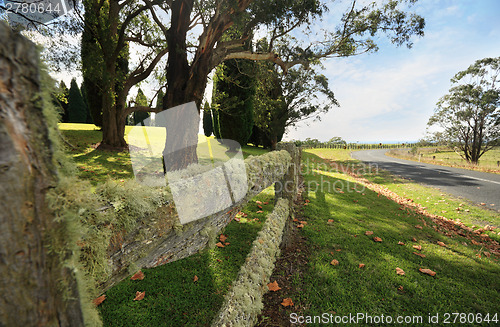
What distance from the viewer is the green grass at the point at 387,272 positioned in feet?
8.91

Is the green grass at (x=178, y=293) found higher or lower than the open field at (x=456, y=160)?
lower

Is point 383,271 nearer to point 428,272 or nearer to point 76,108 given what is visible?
point 428,272

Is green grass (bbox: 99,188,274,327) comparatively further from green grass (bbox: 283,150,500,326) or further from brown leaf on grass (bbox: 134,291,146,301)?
green grass (bbox: 283,150,500,326)

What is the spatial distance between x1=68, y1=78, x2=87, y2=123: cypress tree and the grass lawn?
115ft

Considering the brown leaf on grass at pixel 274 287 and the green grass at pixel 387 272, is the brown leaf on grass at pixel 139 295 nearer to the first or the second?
the brown leaf on grass at pixel 274 287

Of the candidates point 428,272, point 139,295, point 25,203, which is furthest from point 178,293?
point 428,272

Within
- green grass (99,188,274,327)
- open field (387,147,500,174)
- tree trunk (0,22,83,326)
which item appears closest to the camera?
tree trunk (0,22,83,326)

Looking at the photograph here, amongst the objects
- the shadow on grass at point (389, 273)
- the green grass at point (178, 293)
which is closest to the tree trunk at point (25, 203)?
the green grass at point (178, 293)

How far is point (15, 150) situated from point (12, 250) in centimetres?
26

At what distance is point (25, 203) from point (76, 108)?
3683cm

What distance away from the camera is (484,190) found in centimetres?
859

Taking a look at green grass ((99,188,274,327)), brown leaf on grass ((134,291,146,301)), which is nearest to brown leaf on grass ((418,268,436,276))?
green grass ((99,188,274,327))

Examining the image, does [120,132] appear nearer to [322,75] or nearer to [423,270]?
[423,270]

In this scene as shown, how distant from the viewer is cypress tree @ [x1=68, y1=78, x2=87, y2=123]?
27344 millimetres
